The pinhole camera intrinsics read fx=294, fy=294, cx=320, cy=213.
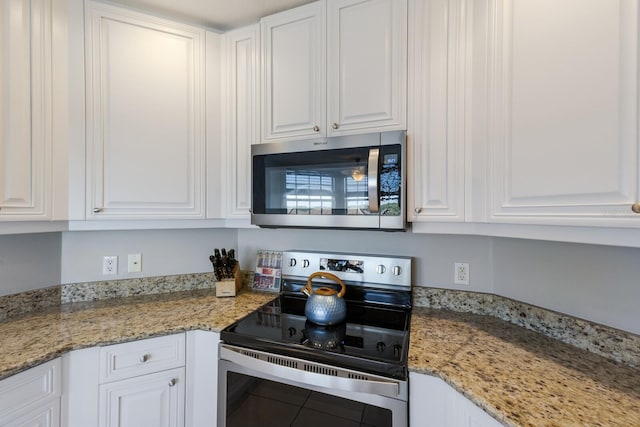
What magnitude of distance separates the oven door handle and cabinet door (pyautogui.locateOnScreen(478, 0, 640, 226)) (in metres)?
0.70

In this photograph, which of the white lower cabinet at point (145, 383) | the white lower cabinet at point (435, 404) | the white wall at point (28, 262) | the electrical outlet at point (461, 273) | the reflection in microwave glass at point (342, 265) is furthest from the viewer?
the reflection in microwave glass at point (342, 265)

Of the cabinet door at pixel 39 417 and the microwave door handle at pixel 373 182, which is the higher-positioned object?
the microwave door handle at pixel 373 182

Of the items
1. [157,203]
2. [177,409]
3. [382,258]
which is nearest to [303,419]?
[177,409]

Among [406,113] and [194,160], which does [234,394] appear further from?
[406,113]

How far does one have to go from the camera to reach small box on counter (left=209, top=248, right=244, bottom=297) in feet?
5.57

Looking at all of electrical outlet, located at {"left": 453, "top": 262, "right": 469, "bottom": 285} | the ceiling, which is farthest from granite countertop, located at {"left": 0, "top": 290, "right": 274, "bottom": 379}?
the ceiling

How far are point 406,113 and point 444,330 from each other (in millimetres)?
941

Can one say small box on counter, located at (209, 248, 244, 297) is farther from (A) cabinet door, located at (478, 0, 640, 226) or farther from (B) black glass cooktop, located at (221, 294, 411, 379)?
(A) cabinet door, located at (478, 0, 640, 226)

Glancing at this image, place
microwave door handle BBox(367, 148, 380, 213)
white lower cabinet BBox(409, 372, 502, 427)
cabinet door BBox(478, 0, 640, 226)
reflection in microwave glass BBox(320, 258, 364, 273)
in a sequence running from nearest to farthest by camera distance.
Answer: cabinet door BBox(478, 0, 640, 226) < white lower cabinet BBox(409, 372, 502, 427) < microwave door handle BBox(367, 148, 380, 213) < reflection in microwave glass BBox(320, 258, 364, 273)

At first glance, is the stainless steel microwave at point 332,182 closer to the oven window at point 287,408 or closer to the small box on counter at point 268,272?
the small box on counter at point 268,272

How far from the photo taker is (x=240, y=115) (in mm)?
1632

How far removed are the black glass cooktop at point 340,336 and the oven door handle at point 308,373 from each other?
0.02 meters

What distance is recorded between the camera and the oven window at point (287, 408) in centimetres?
100

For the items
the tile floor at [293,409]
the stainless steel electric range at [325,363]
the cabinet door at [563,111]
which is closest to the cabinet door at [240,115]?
the stainless steel electric range at [325,363]
